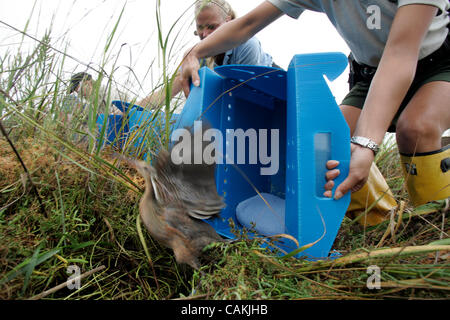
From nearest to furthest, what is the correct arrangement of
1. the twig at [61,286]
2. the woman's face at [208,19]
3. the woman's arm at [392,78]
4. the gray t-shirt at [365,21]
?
the twig at [61,286]
the woman's arm at [392,78]
the gray t-shirt at [365,21]
the woman's face at [208,19]

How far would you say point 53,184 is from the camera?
82cm

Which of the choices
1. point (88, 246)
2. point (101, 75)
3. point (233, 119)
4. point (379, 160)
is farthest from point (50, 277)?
point (379, 160)

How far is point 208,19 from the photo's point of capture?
171 cm

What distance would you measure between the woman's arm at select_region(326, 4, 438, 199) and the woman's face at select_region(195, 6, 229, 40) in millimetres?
1171

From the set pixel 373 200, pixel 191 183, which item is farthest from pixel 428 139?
pixel 191 183

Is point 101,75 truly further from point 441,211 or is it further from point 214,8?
point 441,211

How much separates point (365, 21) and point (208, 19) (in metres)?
1.00

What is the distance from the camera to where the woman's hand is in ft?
2.59

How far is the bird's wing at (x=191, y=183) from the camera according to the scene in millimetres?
756

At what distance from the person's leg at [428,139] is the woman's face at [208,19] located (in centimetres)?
124

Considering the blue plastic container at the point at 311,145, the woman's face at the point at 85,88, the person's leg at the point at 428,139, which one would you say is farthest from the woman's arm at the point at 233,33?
the person's leg at the point at 428,139

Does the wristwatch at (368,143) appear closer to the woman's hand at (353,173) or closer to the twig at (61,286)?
the woman's hand at (353,173)

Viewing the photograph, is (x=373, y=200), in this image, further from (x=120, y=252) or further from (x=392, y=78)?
(x=120, y=252)
